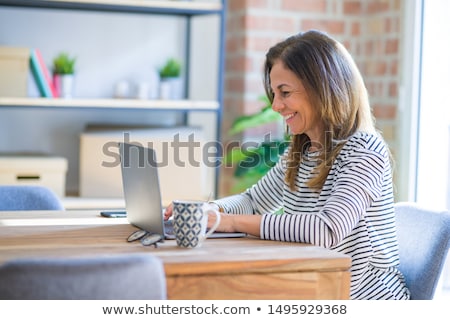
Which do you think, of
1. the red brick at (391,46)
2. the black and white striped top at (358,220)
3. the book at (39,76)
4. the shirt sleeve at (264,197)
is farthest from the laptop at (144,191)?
the red brick at (391,46)

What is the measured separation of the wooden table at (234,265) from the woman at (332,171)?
8cm

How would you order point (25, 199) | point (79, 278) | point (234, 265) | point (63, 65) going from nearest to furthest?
point (79, 278) < point (234, 265) < point (25, 199) < point (63, 65)

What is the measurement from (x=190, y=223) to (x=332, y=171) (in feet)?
1.43

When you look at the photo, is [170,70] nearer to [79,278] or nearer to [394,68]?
[394,68]

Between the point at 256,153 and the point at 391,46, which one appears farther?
the point at 391,46

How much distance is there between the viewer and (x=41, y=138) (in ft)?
11.5

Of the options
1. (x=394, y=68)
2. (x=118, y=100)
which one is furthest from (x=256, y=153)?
(x=394, y=68)

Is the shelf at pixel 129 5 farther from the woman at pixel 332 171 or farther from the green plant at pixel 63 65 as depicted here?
the woman at pixel 332 171

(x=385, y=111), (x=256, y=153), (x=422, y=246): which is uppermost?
(x=385, y=111)

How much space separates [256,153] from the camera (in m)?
3.38

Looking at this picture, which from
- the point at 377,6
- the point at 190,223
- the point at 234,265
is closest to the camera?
the point at 234,265

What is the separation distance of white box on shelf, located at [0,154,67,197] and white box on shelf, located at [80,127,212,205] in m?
0.11

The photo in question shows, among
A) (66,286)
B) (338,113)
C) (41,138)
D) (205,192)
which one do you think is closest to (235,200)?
(338,113)

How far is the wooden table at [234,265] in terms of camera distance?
1.53 m
